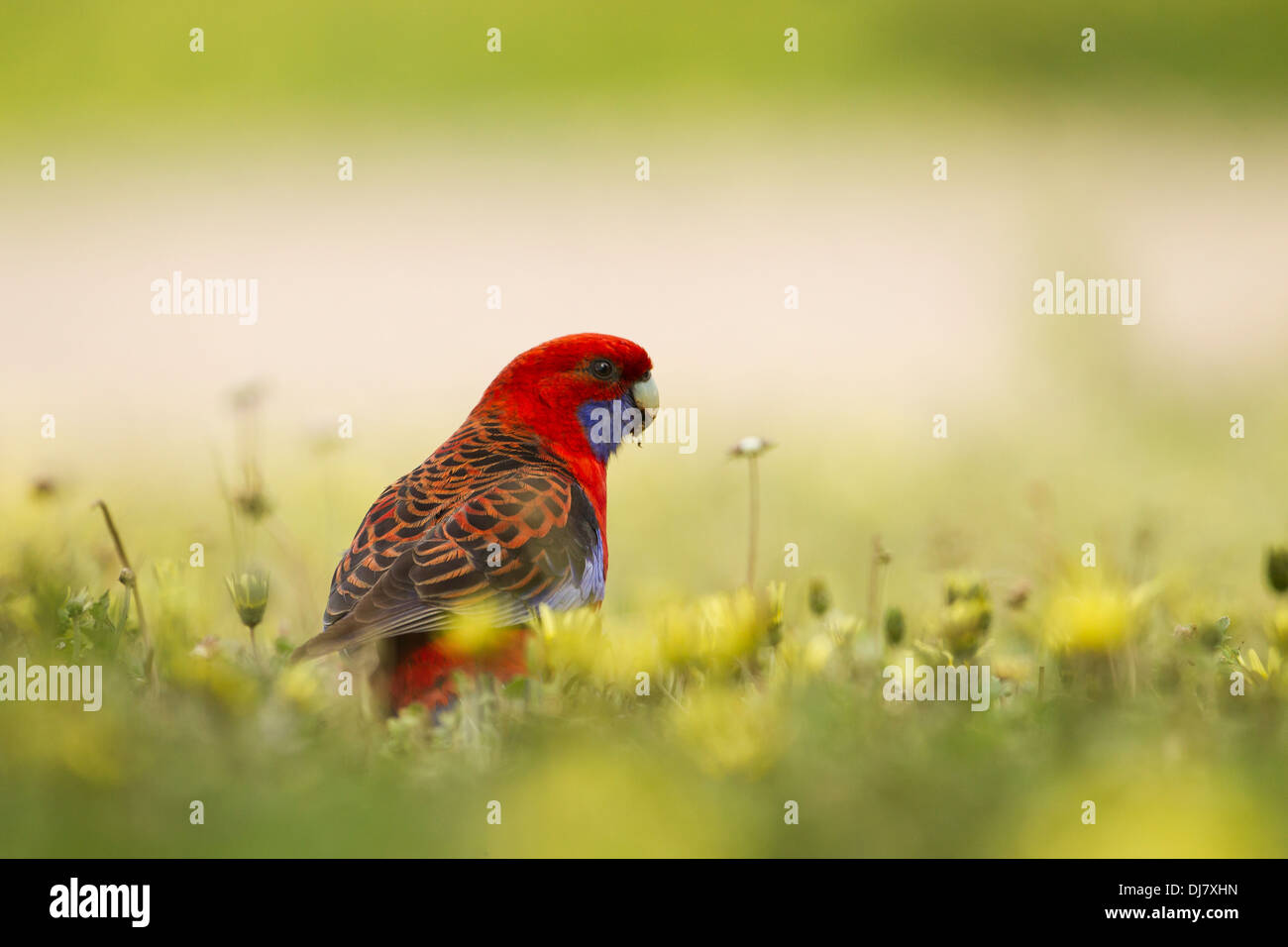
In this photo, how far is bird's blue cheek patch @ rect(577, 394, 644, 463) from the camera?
4.43 meters

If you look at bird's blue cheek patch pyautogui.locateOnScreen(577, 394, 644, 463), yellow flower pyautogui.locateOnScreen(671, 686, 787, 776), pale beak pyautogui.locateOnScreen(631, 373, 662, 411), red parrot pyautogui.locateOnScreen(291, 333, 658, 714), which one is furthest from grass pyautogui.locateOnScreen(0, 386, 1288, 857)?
pale beak pyautogui.locateOnScreen(631, 373, 662, 411)

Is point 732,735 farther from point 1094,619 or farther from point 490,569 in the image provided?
point 490,569

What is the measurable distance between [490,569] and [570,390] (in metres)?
1.07

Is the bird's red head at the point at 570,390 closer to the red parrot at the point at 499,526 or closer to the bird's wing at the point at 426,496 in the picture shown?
the red parrot at the point at 499,526

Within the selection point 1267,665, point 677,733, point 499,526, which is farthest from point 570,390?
point 1267,665

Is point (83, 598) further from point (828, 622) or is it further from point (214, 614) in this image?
point (828, 622)

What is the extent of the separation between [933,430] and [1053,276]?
1.39m

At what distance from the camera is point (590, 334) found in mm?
4438

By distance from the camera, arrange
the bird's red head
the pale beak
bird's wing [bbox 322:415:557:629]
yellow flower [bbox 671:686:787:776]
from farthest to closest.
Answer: the pale beak, the bird's red head, bird's wing [bbox 322:415:557:629], yellow flower [bbox 671:686:787:776]

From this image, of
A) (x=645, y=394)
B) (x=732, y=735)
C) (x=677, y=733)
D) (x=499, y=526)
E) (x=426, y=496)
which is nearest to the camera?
(x=732, y=735)

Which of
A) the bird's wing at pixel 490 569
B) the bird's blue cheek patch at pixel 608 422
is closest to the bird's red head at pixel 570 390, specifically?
the bird's blue cheek patch at pixel 608 422

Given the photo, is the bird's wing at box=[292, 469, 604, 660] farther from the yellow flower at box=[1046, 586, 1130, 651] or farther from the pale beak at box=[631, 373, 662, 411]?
the yellow flower at box=[1046, 586, 1130, 651]

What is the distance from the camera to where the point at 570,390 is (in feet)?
14.4

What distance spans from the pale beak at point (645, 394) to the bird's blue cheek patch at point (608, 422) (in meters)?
0.02
